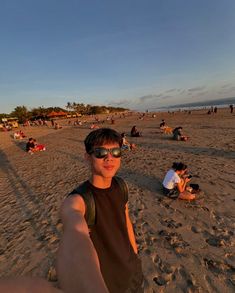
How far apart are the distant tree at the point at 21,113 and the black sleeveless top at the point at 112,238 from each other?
250ft

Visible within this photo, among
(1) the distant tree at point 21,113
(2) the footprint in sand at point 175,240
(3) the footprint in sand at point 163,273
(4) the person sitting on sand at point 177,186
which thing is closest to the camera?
(3) the footprint in sand at point 163,273

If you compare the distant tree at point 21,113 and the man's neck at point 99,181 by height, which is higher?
the man's neck at point 99,181

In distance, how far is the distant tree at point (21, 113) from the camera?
234 feet

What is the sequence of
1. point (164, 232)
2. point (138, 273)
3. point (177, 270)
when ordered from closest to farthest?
point (138, 273) → point (177, 270) → point (164, 232)

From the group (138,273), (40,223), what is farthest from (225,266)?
(40,223)

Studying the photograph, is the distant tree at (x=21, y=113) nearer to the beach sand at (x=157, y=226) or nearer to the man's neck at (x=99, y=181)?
the beach sand at (x=157, y=226)

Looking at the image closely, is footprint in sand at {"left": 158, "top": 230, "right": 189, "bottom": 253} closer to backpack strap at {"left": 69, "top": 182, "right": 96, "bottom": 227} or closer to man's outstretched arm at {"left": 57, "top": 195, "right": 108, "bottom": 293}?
backpack strap at {"left": 69, "top": 182, "right": 96, "bottom": 227}

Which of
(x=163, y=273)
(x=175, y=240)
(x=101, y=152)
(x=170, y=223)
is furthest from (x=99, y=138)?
(x=170, y=223)

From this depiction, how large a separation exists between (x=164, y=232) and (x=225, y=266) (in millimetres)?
1310

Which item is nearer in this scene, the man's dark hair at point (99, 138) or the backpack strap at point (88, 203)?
the backpack strap at point (88, 203)

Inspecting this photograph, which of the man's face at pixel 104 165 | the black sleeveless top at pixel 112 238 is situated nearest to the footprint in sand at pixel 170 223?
the black sleeveless top at pixel 112 238

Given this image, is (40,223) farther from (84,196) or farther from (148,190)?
(84,196)

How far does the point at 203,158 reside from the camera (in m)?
10.4

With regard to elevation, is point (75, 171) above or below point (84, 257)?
below
